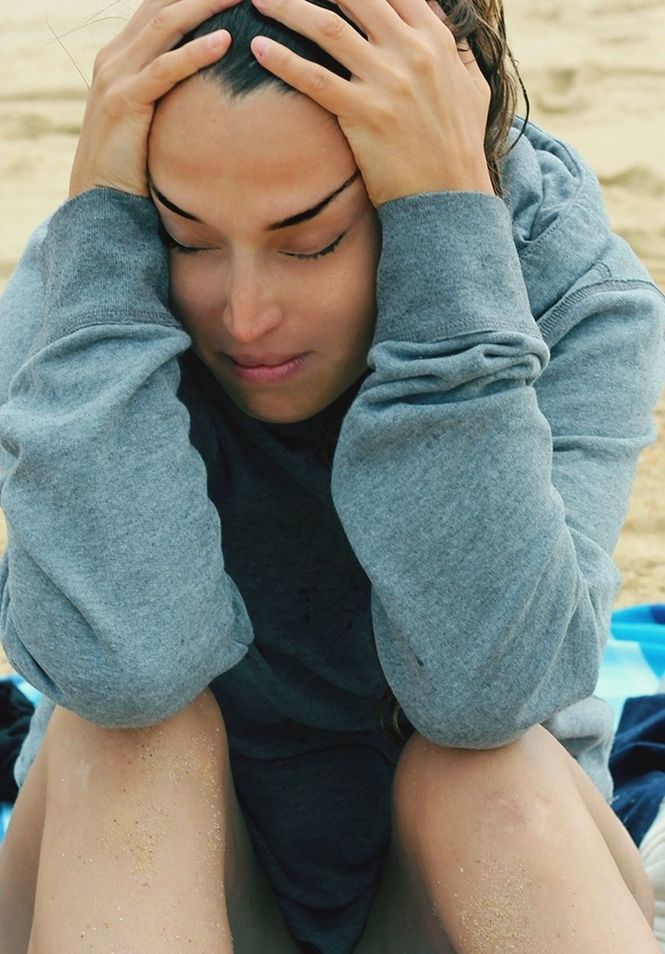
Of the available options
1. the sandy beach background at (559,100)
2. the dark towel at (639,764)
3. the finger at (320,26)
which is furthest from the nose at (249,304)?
the sandy beach background at (559,100)

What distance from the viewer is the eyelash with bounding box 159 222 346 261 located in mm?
1505

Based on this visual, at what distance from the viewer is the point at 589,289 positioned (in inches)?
66.7

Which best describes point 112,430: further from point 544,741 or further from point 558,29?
point 558,29

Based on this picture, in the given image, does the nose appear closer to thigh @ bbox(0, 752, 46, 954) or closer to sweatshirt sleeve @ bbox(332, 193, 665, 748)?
sweatshirt sleeve @ bbox(332, 193, 665, 748)

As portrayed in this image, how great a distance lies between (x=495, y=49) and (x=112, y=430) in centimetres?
58

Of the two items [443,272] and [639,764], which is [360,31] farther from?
[639,764]

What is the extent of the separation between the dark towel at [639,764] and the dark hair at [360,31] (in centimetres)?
63

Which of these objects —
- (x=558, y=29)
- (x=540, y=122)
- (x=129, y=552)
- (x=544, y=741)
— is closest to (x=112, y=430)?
(x=129, y=552)

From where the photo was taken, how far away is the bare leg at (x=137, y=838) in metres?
1.45

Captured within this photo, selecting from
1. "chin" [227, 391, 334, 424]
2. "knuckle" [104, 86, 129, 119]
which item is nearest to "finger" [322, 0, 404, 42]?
"knuckle" [104, 86, 129, 119]

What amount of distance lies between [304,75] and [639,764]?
1.35 meters

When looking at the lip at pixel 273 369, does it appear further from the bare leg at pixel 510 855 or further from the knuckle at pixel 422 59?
the bare leg at pixel 510 855

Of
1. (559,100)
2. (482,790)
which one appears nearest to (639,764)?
(482,790)

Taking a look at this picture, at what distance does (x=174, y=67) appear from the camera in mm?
1455
